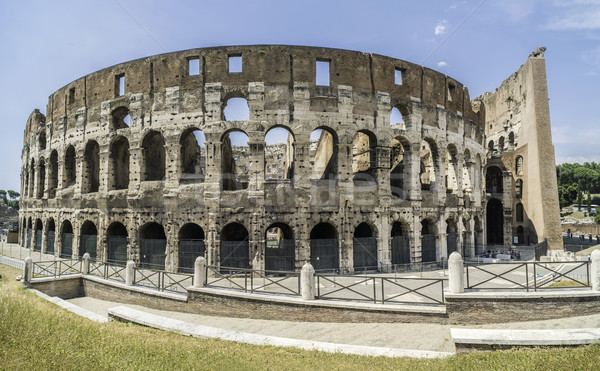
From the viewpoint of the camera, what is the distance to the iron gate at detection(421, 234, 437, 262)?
1891 centimetres

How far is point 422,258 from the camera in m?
18.9

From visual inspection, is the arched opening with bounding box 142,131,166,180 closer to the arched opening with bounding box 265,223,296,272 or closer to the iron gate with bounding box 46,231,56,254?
the arched opening with bounding box 265,223,296,272

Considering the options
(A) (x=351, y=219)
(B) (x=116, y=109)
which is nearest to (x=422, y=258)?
(A) (x=351, y=219)

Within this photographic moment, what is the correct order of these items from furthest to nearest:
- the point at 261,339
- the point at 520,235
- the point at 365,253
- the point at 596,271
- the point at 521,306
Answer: the point at 520,235
the point at 365,253
the point at 596,271
the point at 521,306
the point at 261,339

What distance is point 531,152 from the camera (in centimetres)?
2755

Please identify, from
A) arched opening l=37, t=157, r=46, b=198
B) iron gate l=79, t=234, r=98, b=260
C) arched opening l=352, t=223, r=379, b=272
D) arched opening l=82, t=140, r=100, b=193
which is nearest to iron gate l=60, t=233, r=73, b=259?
iron gate l=79, t=234, r=98, b=260

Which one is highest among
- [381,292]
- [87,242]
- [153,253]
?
[87,242]

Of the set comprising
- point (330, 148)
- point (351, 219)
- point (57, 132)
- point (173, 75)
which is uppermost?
point (173, 75)

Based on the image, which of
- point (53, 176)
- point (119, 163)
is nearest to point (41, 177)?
point (53, 176)

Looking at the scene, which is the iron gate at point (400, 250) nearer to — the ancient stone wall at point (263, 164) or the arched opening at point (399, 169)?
the ancient stone wall at point (263, 164)

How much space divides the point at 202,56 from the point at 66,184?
1401 cm

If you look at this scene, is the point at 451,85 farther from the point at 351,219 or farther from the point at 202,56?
the point at 202,56

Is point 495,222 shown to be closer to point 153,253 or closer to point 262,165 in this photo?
point 262,165

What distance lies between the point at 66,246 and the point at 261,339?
20572 mm
